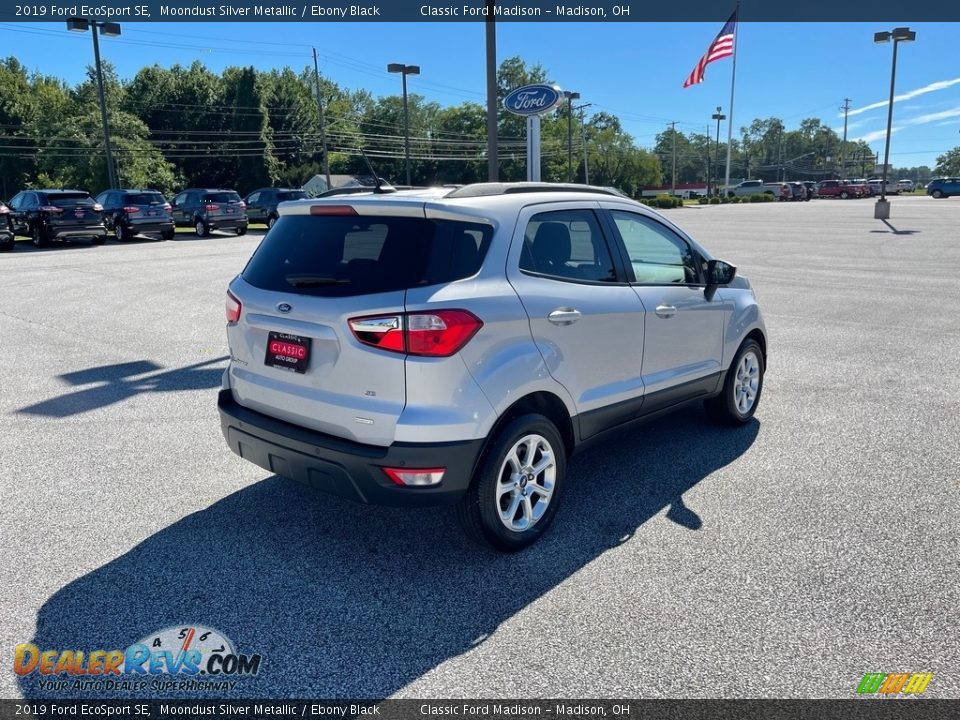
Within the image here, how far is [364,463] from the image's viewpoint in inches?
131

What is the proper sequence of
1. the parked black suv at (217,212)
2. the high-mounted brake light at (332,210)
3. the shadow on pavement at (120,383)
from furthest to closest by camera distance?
the parked black suv at (217,212)
the shadow on pavement at (120,383)
the high-mounted brake light at (332,210)

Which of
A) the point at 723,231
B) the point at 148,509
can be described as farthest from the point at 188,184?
the point at 148,509

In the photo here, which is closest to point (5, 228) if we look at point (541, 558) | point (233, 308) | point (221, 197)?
point (221, 197)

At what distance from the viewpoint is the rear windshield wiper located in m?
3.57

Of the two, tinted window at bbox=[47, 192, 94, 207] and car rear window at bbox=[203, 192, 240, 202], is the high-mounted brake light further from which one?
car rear window at bbox=[203, 192, 240, 202]

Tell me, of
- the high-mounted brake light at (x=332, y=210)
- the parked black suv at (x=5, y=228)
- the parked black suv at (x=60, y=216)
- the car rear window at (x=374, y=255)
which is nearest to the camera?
the car rear window at (x=374, y=255)

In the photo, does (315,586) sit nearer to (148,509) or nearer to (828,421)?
(148,509)

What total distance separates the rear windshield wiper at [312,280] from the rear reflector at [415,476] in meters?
0.94

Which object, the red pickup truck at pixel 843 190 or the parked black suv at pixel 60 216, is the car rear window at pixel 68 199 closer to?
the parked black suv at pixel 60 216

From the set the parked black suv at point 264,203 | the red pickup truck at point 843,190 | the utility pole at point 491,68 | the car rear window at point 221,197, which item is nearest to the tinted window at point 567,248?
the utility pole at point 491,68

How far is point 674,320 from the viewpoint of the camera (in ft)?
15.8

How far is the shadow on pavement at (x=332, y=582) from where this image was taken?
117 inches

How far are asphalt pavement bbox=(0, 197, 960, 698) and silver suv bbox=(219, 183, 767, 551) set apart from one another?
1.57 ft

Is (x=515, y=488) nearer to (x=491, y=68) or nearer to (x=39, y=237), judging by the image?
(x=491, y=68)
